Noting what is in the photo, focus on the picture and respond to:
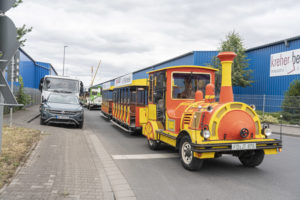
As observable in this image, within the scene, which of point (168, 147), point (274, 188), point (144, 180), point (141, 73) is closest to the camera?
point (274, 188)

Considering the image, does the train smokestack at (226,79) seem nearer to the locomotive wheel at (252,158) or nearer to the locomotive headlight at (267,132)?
the locomotive headlight at (267,132)

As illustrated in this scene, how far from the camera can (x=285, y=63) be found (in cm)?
2088

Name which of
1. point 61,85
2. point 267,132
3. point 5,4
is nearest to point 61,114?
point 61,85

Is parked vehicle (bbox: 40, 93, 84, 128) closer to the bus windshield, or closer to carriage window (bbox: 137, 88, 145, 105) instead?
carriage window (bbox: 137, 88, 145, 105)

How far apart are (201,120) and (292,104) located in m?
14.3

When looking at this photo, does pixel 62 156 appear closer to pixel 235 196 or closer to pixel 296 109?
pixel 235 196

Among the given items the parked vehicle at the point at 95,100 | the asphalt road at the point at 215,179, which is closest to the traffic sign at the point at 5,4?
the asphalt road at the point at 215,179

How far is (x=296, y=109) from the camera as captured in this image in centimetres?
1772

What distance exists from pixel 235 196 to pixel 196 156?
126 centimetres

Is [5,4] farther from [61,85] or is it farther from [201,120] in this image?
[61,85]

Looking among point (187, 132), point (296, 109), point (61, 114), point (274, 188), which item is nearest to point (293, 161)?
point (274, 188)

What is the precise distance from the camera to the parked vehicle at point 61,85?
18.4m

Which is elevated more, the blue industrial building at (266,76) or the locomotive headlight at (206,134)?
the blue industrial building at (266,76)

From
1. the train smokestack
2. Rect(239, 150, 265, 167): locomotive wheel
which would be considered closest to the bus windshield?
Rect(239, 150, 265, 167): locomotive wheel
